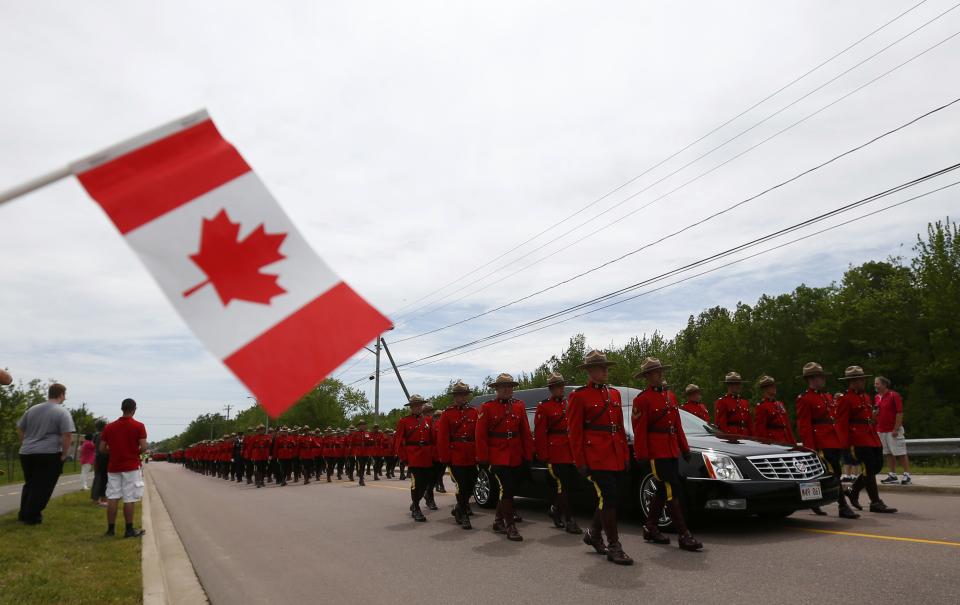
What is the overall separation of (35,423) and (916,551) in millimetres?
10616

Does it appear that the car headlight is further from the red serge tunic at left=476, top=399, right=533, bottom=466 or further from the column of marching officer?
the red serge tunic at left=476, top=399, right=533, bottom=466

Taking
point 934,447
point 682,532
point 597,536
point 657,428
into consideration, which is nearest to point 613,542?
point 597,536

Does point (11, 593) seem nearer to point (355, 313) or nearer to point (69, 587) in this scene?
point (69, 587)

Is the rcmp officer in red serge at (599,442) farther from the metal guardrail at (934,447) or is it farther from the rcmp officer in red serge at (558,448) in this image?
the metal guardrail at (934,447)

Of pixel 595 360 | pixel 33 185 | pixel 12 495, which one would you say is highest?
pixel 33 185

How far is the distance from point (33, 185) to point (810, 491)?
8084mm

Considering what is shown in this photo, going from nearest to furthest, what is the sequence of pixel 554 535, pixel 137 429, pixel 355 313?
pixel 355 313 < pixel 554 535 < pixel 137 429

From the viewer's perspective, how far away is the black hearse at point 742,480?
24.7 feet

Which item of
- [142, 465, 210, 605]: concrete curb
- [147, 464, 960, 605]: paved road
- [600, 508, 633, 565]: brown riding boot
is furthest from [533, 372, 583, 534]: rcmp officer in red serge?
[142, 465, 210, 605]: concrete curb

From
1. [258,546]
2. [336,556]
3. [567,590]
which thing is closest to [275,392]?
[567,590]

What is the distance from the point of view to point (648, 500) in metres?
8.38

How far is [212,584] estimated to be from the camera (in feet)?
22.5

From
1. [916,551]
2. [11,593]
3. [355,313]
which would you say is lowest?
[916,551]

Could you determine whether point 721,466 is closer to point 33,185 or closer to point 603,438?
point 603,438
